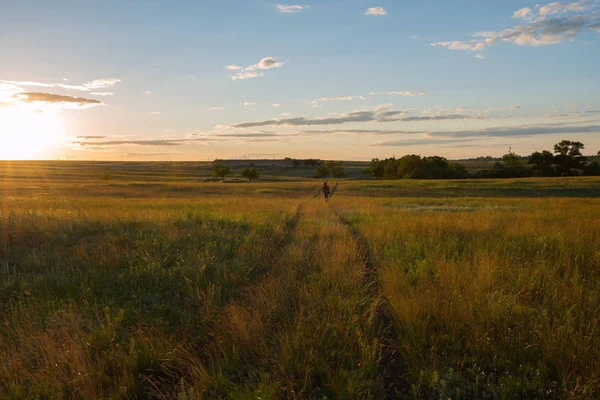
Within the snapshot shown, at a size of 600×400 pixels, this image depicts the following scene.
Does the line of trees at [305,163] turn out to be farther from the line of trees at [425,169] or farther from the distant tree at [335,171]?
the line of trees at [425,169]

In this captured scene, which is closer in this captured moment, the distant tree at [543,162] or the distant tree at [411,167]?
the distant tree at [543,162]

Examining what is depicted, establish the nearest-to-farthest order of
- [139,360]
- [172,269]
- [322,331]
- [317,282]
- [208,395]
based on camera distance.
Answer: [208,395] → [139,360] → [322,331] → [317,282] → [172,269]

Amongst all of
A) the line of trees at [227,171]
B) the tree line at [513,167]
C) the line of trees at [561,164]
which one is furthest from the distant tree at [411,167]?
the line of trees at [227,171]

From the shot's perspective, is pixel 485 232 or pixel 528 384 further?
pixel 485 232

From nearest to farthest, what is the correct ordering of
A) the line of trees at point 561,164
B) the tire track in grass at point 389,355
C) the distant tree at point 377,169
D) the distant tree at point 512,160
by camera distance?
the tire track in grass at point 389,355
the line of trees at point 561,164
the distant tree at point 512,160
the distant tree at point 377,169

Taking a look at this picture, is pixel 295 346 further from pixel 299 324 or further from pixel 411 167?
pixel 411 167

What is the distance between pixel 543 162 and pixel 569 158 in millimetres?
4944

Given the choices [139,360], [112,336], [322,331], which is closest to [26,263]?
[112,336]

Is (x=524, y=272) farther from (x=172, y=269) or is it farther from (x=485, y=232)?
(x=172, y=269)

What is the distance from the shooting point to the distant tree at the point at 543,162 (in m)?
84.0

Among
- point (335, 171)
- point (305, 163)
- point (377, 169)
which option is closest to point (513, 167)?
point (377, 169)

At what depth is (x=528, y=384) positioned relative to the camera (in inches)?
143

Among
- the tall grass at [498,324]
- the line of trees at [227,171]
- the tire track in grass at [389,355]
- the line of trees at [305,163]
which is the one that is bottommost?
the tire track in grass at [389,355]

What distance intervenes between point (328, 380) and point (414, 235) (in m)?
8.05
